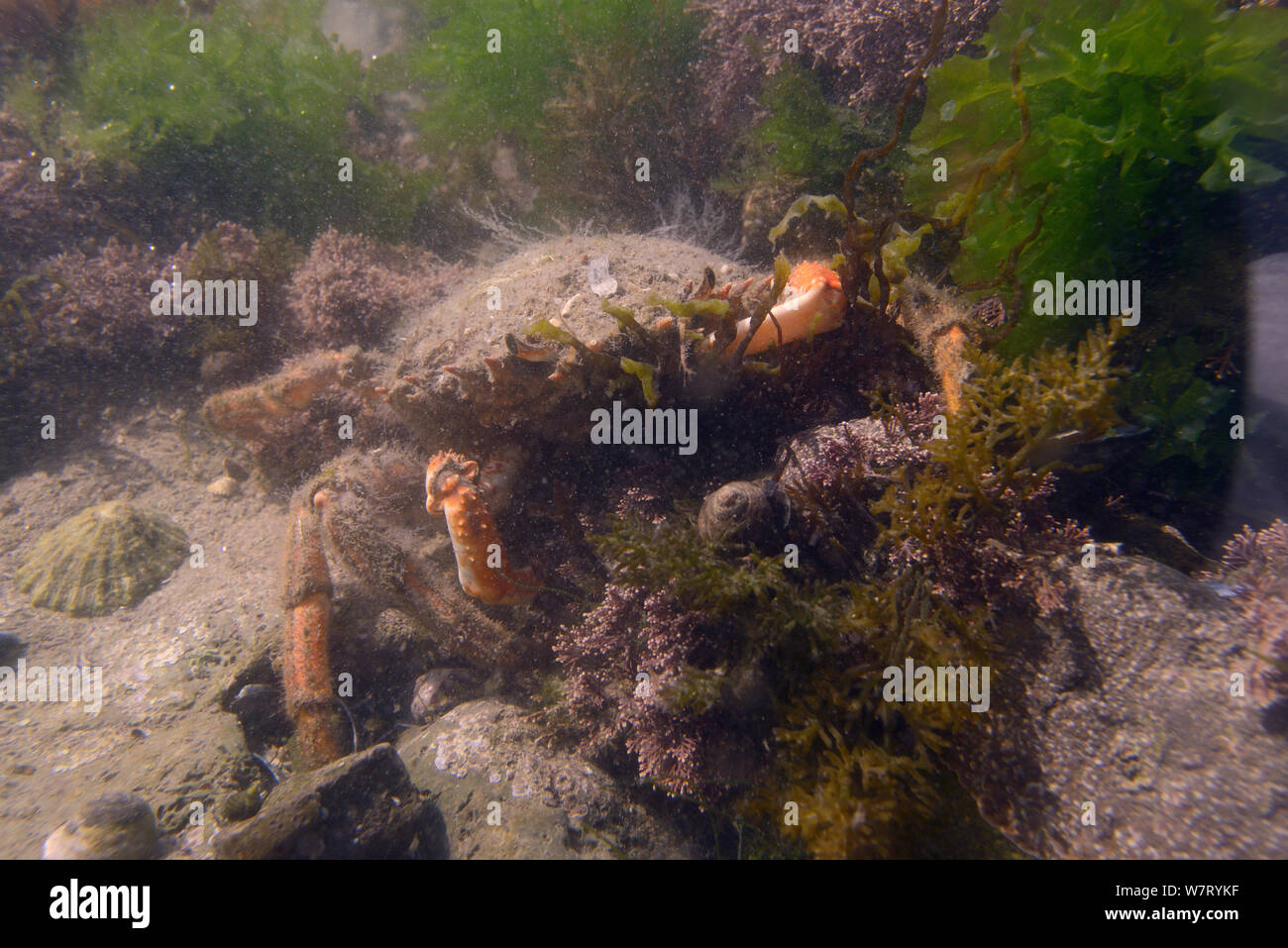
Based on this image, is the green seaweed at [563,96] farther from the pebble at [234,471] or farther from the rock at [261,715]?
the rock at [261,715]

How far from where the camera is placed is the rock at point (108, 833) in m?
2.98

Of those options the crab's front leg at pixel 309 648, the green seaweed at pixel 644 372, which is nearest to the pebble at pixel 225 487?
the crab's front leg at pixel 309 648

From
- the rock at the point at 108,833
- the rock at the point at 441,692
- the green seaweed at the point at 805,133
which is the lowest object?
the rock at the point at 108,833

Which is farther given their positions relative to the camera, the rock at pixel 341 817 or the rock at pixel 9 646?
the rock at pixel 9 646

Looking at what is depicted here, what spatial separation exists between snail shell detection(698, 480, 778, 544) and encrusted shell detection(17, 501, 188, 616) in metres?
5.62

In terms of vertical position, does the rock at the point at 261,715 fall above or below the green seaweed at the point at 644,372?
below

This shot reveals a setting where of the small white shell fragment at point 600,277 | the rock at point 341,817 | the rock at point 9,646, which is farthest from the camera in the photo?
the rock at point 9,646

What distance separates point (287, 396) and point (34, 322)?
3.66 metres

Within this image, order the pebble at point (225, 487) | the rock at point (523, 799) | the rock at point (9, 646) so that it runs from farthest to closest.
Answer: the pebble at point (225, 487), the rock at point (9, 646), the rock at point (523, 799)

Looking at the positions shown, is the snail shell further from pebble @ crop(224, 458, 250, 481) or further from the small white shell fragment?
pebble @ crop(224, 458, 250, 481)

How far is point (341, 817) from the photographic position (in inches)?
120

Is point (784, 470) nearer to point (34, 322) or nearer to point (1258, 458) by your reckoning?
point (1258, 458)

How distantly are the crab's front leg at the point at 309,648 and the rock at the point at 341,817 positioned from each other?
2.21ft

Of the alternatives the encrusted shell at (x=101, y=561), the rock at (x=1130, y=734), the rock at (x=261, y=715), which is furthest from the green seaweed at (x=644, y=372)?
the encrusted shell at (x=101, y=561)
